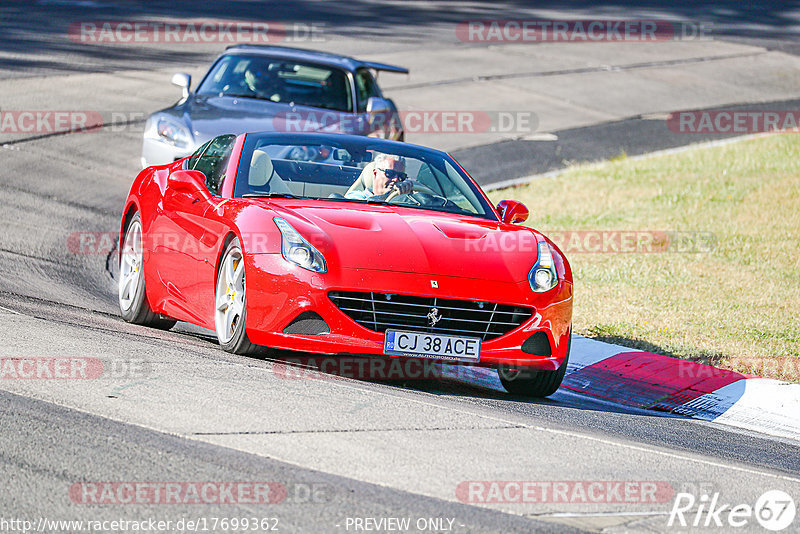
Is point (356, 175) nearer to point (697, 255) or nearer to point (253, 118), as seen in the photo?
point (253, 118)

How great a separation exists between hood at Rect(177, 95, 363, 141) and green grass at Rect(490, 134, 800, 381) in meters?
2.62

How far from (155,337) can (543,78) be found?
1897 centimetres

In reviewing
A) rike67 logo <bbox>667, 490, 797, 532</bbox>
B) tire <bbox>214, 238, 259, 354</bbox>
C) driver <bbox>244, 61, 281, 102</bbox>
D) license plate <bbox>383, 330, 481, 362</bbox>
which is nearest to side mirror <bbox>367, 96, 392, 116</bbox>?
driver <bbox>244, 61, 281, 102</bbox>

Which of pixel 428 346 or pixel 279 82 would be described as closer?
pixel 428 346

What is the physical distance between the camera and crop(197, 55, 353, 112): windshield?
47.0 feet

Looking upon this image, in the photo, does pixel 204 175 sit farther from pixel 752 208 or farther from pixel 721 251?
pixel 752 208

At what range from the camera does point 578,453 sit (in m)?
5.90

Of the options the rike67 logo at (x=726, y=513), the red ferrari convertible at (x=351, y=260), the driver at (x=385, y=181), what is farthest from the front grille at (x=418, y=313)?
the rike67 logo at (x=726, y=513)

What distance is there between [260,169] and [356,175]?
0.64 meters

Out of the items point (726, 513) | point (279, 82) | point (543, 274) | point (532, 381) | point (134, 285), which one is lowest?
point (532, 381)

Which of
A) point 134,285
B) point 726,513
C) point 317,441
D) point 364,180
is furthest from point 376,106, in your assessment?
Answer: point 726,513

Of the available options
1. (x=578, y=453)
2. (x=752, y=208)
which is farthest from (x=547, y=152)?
(x=578, y=453)

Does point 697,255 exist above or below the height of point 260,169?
below

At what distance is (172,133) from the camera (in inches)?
508
